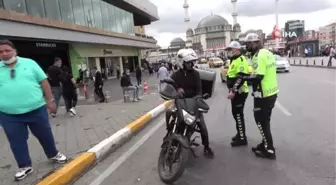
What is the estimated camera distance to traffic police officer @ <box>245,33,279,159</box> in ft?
14.8

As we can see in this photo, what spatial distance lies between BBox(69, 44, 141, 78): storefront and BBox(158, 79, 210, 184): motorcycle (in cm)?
2296

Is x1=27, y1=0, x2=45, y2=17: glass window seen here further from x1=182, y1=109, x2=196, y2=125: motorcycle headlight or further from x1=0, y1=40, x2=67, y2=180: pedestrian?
x1=182, y1=109, x2=196, y2=125: motorcycle headlight

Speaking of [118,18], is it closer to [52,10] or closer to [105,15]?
[105,15]

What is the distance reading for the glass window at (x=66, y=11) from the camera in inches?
911

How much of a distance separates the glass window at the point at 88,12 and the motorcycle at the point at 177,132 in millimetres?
24759

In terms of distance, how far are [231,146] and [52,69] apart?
632 cm

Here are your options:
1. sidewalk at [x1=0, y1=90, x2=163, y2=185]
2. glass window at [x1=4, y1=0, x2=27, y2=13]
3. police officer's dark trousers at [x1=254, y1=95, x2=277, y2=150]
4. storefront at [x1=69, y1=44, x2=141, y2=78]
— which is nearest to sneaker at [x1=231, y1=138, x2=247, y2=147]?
police officer's dark trousers at [x1=254, y1=95, x2=277, y2=150]

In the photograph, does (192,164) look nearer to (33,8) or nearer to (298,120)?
(298,120)

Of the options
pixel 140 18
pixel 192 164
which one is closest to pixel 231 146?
pixel 192 164

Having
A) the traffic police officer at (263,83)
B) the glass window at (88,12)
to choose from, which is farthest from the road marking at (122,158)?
the glass window at (88,12)

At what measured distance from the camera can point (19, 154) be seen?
4.28 meters

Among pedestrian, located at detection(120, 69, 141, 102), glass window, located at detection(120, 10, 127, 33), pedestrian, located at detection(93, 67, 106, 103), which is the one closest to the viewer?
pedestrian, located at detection(120, 69, 141, 102)

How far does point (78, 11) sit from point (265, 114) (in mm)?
23913

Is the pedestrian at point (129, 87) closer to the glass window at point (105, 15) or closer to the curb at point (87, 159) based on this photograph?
the curb at point (87, 159)
